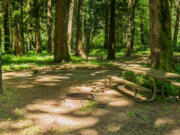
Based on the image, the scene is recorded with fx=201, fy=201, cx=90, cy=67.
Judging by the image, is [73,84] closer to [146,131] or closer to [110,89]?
[110,89]

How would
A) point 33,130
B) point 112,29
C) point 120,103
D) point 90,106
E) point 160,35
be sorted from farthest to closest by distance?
point 112,29 < point 160,35 < point 120,103 < point 90,106 < point 33,130

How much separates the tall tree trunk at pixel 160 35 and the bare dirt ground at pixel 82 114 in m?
2.41

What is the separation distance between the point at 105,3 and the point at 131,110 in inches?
652

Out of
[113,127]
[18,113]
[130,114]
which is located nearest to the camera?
[113,127]

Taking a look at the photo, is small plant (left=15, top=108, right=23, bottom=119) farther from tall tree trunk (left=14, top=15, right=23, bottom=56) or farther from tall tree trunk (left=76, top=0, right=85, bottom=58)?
tall tree trunk (left=14, top=15, right=23, bottom=56)

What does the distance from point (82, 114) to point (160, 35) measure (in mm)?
5264

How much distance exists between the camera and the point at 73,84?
852 cm

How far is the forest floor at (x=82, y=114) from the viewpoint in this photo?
13.8ft

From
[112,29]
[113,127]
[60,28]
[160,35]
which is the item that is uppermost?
[112,29]

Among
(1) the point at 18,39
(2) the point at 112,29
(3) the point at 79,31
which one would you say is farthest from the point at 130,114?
(1) the point at 18,39

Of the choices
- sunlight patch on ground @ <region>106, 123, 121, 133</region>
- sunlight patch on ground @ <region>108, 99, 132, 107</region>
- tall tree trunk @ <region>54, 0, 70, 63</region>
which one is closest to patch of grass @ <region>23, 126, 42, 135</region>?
sunlight patch on ground @ <region>106, 123, 121, 133</region>

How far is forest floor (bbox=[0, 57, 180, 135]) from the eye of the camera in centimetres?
421

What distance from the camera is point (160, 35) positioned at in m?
8.48

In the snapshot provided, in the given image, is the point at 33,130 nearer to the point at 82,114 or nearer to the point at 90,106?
the point at 82,114
